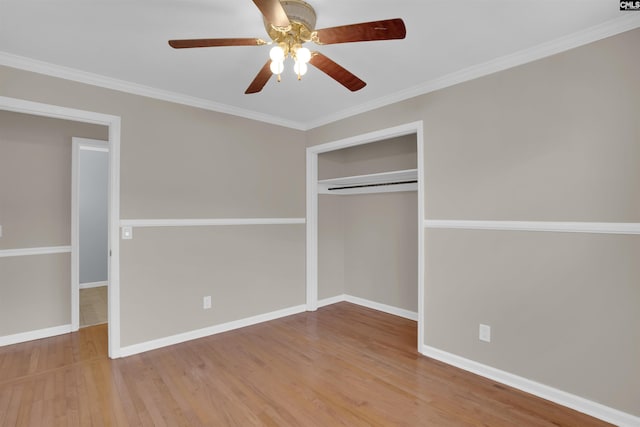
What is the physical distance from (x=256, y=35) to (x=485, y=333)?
2820mm

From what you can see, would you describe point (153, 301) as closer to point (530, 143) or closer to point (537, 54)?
point (530, 143)

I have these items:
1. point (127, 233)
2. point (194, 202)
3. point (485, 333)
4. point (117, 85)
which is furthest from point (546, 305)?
point (117, 85)

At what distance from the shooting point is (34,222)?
3.40 metres

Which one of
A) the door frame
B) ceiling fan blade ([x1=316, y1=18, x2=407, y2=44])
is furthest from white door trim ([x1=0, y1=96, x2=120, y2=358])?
ceiling fan blade ([x1=316, y1=18, x2=407, y2=44])

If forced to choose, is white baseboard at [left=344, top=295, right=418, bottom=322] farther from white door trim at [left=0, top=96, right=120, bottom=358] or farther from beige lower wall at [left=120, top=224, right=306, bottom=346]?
white door trim at [left=0, top=96, right=120, bottom=358]

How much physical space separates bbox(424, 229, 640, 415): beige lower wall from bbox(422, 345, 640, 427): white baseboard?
4 centimetres

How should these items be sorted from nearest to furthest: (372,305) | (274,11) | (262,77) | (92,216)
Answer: (274,11)
(262,77)
(372,305)
(92,216)

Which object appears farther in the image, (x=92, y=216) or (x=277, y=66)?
(x=92, y=216)

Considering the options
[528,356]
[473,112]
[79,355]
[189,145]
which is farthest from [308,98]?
[79,355]

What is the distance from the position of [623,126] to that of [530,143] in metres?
0.50

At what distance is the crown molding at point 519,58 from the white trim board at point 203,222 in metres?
1.62

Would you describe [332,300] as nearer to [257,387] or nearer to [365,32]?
[257,387]

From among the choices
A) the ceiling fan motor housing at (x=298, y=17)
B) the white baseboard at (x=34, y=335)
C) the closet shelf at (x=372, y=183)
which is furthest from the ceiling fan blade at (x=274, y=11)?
the white baseboard at (x=34, y=335)

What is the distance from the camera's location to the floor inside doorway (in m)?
3.91
